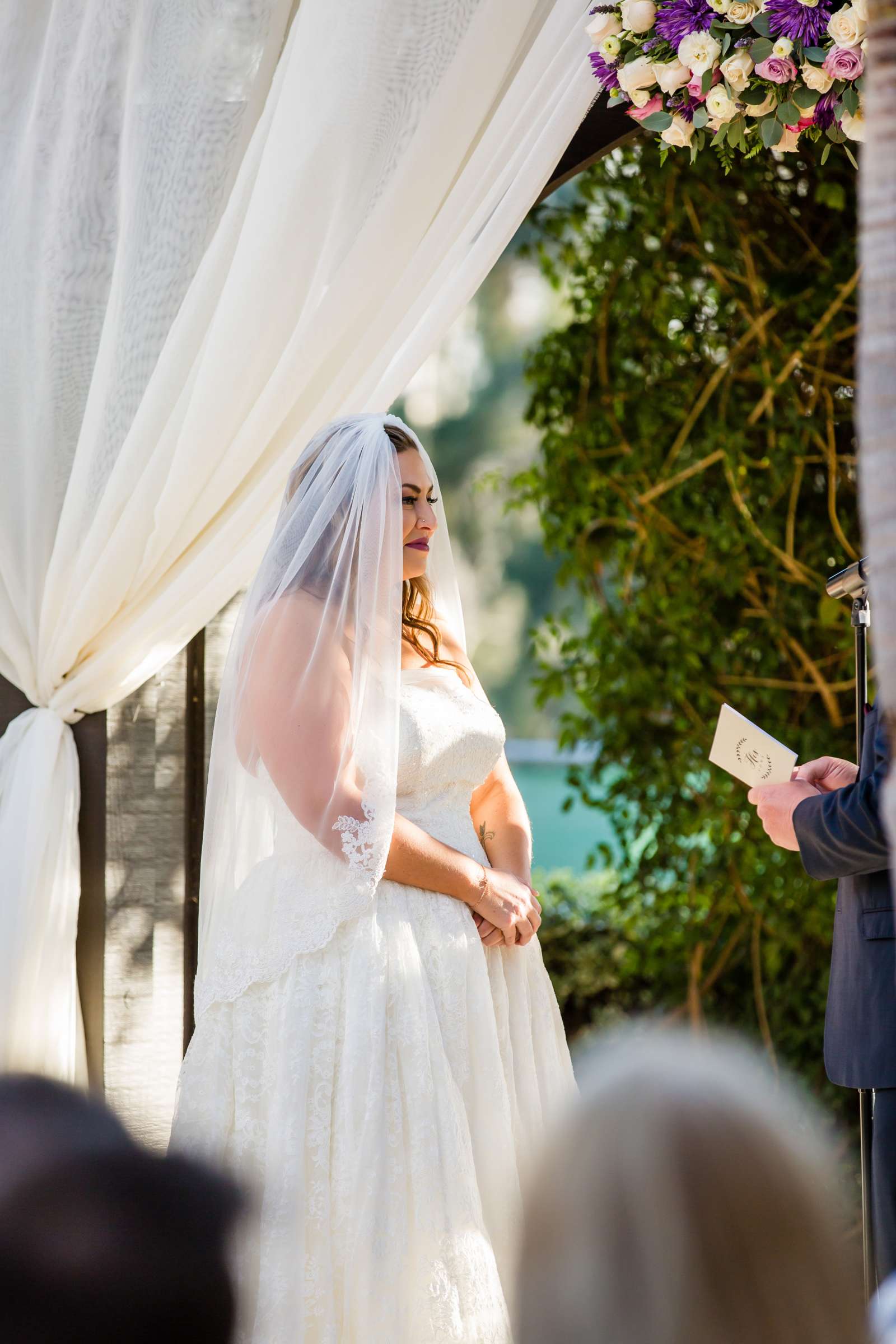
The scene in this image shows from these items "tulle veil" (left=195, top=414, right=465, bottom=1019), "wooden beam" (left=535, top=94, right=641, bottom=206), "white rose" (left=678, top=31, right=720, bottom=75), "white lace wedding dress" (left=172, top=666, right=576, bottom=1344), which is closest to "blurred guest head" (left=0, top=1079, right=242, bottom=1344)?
"white lace wedding dress" (left=172, top=666, right=576, bottom=1344)

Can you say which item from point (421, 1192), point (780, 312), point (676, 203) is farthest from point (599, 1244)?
point (676, 203)

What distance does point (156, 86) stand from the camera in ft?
7.65

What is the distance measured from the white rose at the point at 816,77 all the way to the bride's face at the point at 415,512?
34.0 inches

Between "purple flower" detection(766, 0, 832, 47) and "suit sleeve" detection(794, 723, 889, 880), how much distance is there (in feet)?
3.51

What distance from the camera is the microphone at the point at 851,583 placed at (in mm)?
2381

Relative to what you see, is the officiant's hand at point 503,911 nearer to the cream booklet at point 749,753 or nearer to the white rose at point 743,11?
the cream booklet at point 749,753

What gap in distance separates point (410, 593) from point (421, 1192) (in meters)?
1.10

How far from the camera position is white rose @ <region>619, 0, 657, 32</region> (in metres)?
2.01

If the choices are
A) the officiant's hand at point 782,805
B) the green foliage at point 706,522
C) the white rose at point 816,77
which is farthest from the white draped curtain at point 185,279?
the green foliage at point 706,522

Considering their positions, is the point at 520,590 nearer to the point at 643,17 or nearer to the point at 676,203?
the point at 676,203

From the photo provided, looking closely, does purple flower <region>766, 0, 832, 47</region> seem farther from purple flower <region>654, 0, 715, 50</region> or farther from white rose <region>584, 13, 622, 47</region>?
white rose <region>584, 13, 622, 47</region>

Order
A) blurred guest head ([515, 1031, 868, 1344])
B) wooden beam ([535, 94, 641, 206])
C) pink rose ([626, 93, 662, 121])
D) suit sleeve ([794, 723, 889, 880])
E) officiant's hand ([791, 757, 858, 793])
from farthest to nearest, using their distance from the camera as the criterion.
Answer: wooden beam ([535, 94, 641, 206]) < officiant's hand ([791, 757, 858, 793]) < suit sleeve ([794, 723, 889, 880]) < pink rose ([626, 93, 662, 121]) < blurred guest head ([515, 1031, 868, 1344])

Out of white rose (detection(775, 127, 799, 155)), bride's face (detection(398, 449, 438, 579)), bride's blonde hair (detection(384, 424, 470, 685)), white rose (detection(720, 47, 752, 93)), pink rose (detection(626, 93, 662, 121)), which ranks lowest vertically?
bride's blonde hair (detection(384, 424, 470, 685))

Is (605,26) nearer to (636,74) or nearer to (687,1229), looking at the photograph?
(636,74)
